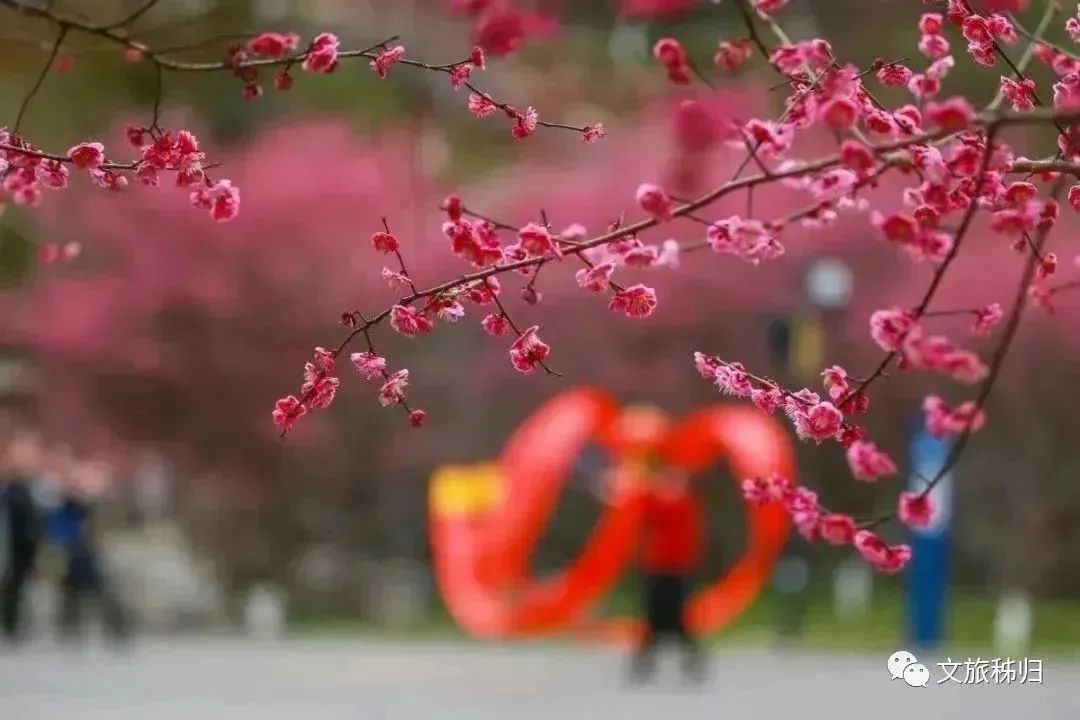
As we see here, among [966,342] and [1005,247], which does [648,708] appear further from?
[1005,247]

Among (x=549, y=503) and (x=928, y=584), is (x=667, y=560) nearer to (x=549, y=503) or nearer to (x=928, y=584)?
(x=549, y=503)

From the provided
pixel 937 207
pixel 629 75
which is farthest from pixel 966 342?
pixel 937 207

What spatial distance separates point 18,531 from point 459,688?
3185 millimetres

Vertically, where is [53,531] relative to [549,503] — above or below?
below

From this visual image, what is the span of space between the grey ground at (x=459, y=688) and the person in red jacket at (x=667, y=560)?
0.28m

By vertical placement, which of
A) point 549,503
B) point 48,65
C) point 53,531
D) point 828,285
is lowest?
point 48,65

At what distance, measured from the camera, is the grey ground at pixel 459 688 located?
21.2 feet

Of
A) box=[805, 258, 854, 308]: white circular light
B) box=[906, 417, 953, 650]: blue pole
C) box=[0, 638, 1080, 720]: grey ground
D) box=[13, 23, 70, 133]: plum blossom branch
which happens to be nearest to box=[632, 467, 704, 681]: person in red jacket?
box=[0, 638, 1080, 720]: grey ground

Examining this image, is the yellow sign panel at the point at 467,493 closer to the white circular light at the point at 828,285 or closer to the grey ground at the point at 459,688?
the grey ground at the point at 459,688

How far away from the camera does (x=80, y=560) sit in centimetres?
842

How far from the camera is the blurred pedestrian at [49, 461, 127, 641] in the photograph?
8203mm

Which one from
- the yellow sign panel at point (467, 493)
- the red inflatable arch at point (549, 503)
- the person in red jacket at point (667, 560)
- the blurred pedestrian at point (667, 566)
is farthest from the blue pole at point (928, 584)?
the yellow sign panel at point (467, 493)

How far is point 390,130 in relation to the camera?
1127 centimetres

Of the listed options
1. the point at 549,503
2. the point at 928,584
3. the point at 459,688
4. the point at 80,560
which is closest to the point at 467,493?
the point at 549,503
